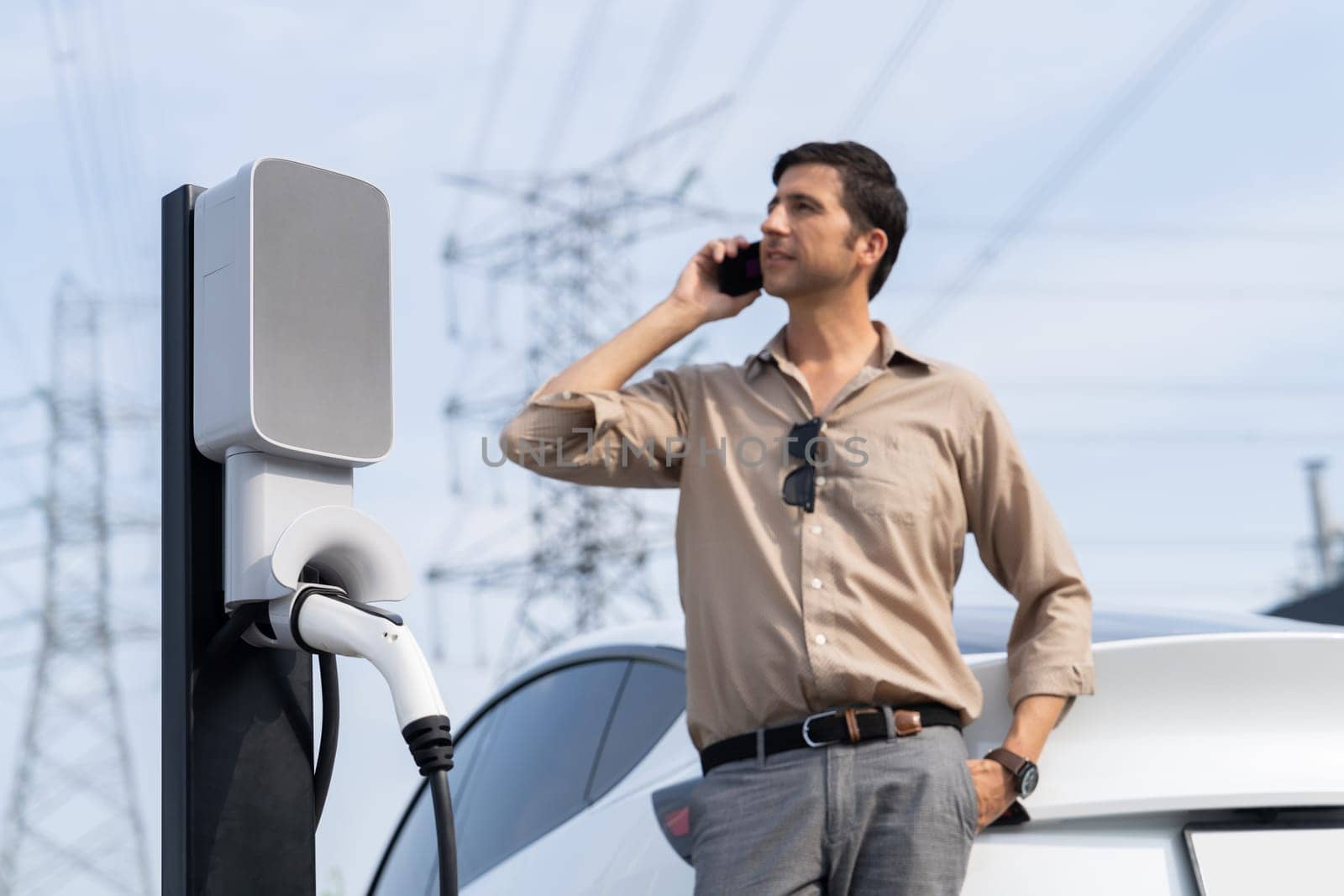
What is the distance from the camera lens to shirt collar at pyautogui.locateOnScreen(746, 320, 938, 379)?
2539 millimetres

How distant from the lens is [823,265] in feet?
8.47

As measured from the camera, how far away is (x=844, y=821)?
2.10m

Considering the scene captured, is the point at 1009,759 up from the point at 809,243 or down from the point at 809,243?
down

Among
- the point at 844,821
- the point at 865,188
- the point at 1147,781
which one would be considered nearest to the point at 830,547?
the point at 844,821

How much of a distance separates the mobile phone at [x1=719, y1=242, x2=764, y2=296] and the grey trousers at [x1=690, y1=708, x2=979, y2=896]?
2.84 feet

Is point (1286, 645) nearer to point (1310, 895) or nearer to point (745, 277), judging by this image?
point (1310, 895)

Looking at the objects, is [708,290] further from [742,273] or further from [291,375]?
[291,375]

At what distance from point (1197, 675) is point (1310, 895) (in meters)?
0.32

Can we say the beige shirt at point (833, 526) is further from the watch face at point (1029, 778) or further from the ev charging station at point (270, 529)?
the ev charging station at point (270, 529)

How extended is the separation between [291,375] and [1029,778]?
117 centimetres

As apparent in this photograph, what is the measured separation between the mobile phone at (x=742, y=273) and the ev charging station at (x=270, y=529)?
123cm

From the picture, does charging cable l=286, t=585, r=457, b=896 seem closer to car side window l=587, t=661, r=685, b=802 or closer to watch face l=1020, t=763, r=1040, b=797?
watch face l=1020, t=763, r=1040, b=797

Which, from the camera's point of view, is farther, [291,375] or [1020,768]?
[1020,768]

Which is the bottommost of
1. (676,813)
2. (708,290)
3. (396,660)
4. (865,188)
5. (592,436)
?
(676,813)
